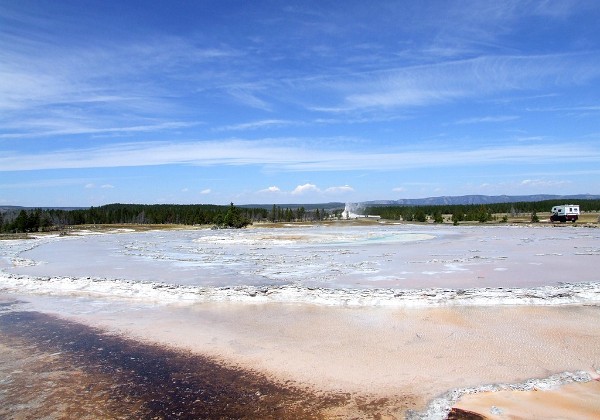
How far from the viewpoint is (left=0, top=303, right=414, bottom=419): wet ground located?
250 inches

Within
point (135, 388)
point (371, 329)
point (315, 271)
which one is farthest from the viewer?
point (315, 271)

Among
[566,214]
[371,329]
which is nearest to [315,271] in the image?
[371,329]

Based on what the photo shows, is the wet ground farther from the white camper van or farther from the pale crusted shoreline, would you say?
the white camper van

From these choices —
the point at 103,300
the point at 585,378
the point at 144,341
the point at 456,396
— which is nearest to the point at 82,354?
the point at 144,341

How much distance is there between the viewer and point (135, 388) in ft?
23.5

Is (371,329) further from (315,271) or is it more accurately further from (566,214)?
(566,214)

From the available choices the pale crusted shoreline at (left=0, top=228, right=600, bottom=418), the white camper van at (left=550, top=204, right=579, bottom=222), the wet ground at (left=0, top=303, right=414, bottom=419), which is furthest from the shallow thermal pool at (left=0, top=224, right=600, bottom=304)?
the white camper van at (left=550, top=204, right=579, bottom=222)

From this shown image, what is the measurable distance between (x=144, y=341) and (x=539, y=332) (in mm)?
8322

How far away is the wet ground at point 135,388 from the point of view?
634 centimetres

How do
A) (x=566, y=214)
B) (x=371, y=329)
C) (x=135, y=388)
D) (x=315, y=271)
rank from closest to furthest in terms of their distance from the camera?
1. (x=135, y=388)
2. (x=371, y=329)
3. (x=315, y=271)
4. (x=566, y=214)

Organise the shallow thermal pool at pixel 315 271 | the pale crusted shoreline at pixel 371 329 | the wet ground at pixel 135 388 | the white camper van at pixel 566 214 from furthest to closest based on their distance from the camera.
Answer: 1. the white camper van at pixel 566 214
2. the shallow thermal pool at pixel 315 271
3. the pale crusted shoreline at pixel 371 329
4. the wet ground at pixel 135 388

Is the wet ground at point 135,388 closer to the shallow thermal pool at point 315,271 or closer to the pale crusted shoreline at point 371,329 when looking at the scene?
the pale crusted shoreline at point 371,329

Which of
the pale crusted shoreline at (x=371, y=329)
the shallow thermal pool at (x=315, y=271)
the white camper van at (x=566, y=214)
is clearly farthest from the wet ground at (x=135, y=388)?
the white camper van at (x=566, y=214)

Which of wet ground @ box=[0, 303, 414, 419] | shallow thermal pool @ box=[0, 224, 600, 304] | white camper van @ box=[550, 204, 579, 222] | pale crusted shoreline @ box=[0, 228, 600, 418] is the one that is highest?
white camper van @ box=[550, 204, 579, 222]
